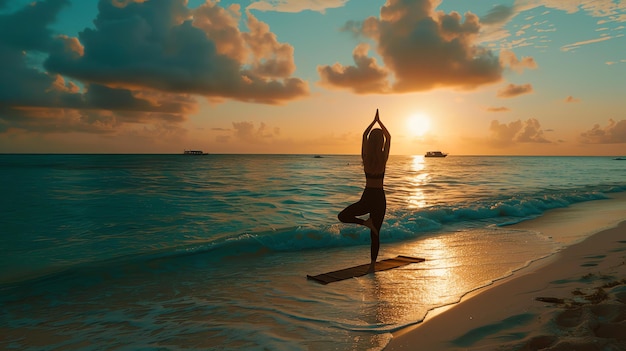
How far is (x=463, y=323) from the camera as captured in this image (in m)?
4.67

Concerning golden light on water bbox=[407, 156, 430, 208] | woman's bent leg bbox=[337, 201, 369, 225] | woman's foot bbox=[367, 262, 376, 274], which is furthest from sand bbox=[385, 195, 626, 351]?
golden light on water bbox=[407, 156, 430, 208]

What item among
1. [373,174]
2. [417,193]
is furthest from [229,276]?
[417,193]

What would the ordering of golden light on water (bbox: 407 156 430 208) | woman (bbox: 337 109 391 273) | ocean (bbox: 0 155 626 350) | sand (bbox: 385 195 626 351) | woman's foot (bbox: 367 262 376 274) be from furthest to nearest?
golden light on water (bbox: 407 156 430 208) → woman's foot (bbox: 367 262 376 274) → woman (bbox: 337 109 391 273) → ocean (bbox: 0 155 626 350) → sand (bbox: 385 195 626 351)

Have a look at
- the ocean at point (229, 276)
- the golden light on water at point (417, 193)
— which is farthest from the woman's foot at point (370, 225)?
the golden light on water at point (417, 193)

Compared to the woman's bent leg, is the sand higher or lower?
lower

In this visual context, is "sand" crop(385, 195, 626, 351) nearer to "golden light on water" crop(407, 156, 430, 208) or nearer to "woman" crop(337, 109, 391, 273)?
"woman" crop(337, 109, 391, 273)

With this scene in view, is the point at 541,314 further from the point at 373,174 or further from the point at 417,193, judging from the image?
the point at 417,193

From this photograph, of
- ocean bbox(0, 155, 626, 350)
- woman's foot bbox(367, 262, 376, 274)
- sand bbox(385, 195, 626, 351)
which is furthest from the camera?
woman's foot bbox(367, 262, 376, 274)

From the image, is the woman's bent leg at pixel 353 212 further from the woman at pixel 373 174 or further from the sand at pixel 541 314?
the sand at pixel 541 314

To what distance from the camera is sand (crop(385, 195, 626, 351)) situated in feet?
12.3

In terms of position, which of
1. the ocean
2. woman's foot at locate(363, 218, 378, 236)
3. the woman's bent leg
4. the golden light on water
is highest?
the woman's bent leg

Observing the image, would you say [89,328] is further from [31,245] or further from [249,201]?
[249,201]

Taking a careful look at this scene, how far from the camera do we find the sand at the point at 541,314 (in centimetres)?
374

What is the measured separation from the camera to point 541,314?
15.0 ft
